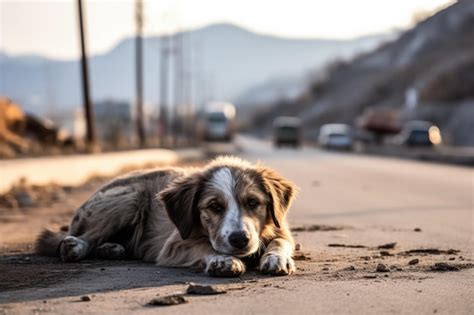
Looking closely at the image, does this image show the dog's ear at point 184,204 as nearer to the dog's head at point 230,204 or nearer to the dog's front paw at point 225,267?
the dog's head at point 230,204

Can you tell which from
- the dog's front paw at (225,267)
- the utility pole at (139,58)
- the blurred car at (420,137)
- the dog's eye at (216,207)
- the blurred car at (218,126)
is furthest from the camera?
the blurred car at (218,126)

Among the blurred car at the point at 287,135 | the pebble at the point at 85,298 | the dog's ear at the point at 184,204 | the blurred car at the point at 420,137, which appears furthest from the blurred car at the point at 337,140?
the pebble at the point at 85,298

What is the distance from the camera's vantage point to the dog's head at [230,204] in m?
7.12

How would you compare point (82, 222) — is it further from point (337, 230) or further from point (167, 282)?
point (337, 230)

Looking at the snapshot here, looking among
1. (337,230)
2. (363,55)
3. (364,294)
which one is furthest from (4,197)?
(363,55)

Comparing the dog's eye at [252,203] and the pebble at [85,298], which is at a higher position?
the dog's eye at [252,203]

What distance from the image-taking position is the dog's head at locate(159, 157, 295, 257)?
281 inches

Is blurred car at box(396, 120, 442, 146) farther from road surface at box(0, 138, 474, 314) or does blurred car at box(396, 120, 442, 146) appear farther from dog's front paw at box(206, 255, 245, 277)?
dog's front paw at box(206, 255, 245, 277)

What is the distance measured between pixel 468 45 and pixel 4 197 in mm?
78606

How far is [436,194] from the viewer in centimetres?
1834

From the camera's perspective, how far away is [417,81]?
87062mm

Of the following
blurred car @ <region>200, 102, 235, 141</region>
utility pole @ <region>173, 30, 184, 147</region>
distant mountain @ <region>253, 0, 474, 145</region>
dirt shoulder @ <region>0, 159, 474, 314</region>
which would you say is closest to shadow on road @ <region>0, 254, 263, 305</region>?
dirt shoulder @ <region>0, 159, 474, 314</region>

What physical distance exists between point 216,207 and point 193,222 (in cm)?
38

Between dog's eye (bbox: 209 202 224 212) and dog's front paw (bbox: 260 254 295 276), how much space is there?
0.55 metres
